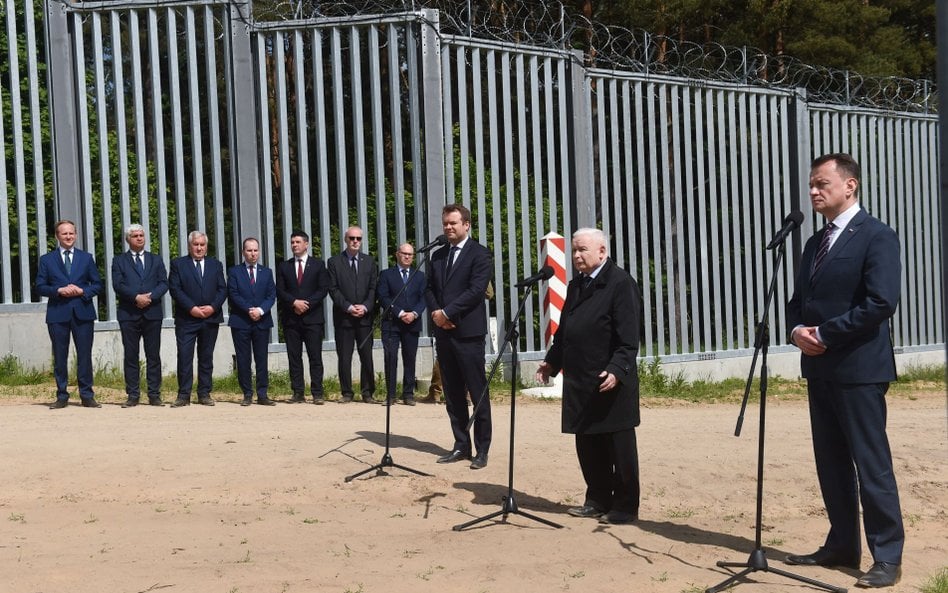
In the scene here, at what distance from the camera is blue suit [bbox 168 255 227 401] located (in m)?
12.6

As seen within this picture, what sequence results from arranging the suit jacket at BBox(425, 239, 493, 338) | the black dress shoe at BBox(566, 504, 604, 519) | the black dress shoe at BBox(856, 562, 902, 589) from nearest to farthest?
1. the black dress shoe at BBox(856, 562, 902, 589)
2. the black dress shoe at BBox(566, 504, 604, 519)
3. the suit jacket at BBox(425, 239, 493, 338)

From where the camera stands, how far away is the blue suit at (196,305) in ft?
41.4

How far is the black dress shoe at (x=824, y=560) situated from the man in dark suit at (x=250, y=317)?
7.34 meters

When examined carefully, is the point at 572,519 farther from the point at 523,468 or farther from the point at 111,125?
the point at 111,125

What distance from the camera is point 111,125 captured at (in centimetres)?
1736

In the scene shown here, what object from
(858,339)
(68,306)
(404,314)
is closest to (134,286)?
(68,306)

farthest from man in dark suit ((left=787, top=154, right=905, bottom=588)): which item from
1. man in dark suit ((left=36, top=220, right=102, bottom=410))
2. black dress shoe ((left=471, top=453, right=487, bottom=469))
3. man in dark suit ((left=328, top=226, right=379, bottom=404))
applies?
man in dark suit ((left=36, top=220, right=102, bottom=410))

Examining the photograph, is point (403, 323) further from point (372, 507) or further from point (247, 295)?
point (372, 507)

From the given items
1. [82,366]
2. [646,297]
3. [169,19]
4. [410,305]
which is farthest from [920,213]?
[82,366]

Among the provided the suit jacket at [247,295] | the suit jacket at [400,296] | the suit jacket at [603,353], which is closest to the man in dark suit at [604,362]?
the suit jacket at [603,353]

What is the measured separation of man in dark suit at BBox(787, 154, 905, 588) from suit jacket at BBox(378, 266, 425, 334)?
281 inches

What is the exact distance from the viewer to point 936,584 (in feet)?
19.9

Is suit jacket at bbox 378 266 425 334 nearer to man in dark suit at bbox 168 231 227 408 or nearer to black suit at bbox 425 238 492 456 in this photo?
man in dark suit at bbox 168 231 227 408

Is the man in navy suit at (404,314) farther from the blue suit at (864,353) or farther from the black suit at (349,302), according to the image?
the blue suit at (864,353)
